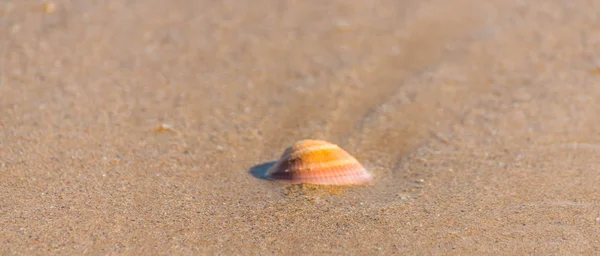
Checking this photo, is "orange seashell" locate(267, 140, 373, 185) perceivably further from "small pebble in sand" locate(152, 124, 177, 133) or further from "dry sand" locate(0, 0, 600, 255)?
"small pebble in sand" locate(152, 124, 177, 133)

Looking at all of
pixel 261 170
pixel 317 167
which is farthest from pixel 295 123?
pixel 317 167

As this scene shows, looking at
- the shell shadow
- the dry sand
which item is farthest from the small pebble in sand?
the shell shadow

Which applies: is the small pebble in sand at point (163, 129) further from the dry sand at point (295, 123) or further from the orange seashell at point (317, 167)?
the orange seashell at point (317, 167)

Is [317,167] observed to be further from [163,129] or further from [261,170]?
[163,129]

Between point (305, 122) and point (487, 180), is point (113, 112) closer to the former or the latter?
point (305, 122)

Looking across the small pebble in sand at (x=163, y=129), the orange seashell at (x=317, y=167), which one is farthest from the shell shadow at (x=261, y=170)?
the small pebble in sand at (x=163, y=129)

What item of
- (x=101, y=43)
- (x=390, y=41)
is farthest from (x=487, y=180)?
(x=101, y=43)

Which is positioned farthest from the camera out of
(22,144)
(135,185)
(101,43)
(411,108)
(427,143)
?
(101,43)
